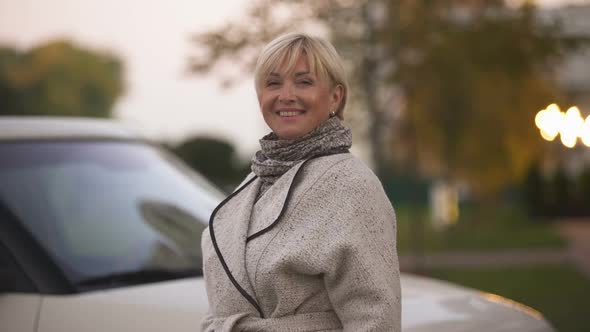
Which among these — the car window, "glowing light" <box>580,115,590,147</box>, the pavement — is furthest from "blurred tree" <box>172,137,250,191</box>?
the car window

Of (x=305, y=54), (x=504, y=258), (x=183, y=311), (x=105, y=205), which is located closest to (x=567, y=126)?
(x=105, y=205)

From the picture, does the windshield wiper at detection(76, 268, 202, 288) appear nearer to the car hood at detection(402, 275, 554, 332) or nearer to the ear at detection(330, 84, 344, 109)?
the car hood at detection(402, 275, 554, 332)

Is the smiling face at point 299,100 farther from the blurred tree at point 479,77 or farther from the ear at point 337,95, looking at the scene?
the blurred tree at point 479,77

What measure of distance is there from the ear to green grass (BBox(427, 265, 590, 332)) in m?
6.09

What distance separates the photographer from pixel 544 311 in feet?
29.5

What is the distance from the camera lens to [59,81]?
53.1 metres

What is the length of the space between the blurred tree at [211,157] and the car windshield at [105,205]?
34.6ft

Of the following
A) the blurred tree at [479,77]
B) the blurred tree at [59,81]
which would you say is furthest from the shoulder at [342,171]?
the blurred tree at [59,81]

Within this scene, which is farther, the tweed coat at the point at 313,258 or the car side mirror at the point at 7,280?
the car side mirror at the point at 7,280

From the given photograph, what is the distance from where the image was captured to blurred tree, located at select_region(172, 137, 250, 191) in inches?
581

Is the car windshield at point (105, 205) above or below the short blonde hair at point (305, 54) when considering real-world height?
below

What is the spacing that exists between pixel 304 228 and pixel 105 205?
185 centimetres

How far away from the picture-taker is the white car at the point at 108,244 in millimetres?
2936

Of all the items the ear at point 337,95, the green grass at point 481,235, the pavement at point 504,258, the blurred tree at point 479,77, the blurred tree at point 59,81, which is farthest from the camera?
the blurred tree at point 59,81
